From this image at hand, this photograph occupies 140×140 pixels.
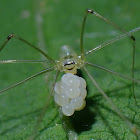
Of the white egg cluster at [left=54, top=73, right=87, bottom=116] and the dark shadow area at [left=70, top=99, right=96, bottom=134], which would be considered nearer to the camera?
the white egg cluster at [left=54, top=73, right=87, bottom=116]

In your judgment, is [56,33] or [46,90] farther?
[56,33]

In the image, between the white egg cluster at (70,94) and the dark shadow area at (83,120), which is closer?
the white egg cluster at (70,94)

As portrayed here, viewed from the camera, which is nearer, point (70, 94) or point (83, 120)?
point (70, 94)

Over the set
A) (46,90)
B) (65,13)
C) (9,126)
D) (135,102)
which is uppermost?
(65,13)

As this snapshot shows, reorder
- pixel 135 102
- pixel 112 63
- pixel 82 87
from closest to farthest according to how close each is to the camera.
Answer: pixel 82 87
pixel 135 102
pixel 112 63

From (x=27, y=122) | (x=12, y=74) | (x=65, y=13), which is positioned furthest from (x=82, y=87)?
(x=65, y=13)

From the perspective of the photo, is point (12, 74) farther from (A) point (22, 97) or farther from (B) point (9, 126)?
(B) point (9, 126)

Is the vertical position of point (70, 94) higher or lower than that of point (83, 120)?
higher

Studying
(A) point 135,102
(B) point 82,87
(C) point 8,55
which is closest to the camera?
(B) point 82,87
